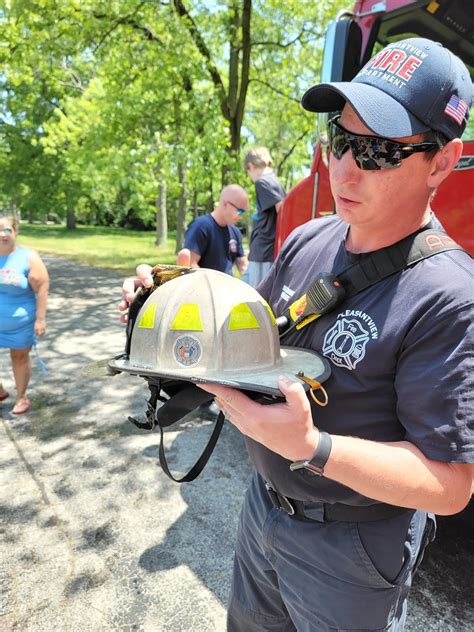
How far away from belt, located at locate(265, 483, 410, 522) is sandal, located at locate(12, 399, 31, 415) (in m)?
3.84

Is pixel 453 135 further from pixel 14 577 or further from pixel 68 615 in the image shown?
pixel 14 577

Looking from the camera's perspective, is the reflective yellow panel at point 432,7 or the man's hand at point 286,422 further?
the reflective yellow panel at point 432,7

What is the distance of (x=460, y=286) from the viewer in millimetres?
1073

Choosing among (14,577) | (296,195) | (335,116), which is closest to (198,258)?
(296,195)

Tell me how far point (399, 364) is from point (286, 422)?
0.33 m

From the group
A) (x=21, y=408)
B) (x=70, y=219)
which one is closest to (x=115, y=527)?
(x=21, y=408)

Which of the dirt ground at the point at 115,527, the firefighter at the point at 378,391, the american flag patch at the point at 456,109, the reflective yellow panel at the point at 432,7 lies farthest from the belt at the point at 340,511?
the reflective yellow panel at the point at 432,7

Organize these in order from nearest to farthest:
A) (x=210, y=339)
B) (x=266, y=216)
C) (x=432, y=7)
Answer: (x=210, y=339) < (x=432, y=7) < (x=266, y=216)

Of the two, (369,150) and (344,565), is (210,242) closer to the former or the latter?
(369,150)

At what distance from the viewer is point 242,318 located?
127 centimetres

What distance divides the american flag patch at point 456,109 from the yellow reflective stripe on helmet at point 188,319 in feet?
2.63

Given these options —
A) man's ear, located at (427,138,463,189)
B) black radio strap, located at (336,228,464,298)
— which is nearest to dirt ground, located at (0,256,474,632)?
black radio strap, located at (336,228,464,298)

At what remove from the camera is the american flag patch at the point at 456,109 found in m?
1.13

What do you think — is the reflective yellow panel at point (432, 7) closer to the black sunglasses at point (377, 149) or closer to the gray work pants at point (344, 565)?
the black sunglasses at point (377, 149)
